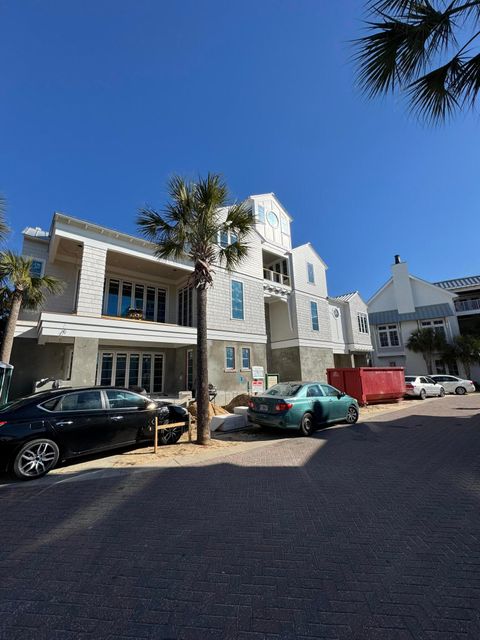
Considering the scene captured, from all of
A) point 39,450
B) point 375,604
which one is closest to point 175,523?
point 375,604

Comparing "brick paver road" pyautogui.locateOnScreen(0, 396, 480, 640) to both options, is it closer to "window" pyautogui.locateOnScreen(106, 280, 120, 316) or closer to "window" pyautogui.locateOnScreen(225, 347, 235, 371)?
"window" pyautogui.locateOnScreen(225, 347, 235, 371)

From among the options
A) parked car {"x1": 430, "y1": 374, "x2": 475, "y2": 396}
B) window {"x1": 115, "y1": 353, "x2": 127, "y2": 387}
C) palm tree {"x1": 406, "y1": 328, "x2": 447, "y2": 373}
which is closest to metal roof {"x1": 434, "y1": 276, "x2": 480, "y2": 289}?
palm tree {"x1": 406, "y1": 328, "x2": 447, "y2": 373}

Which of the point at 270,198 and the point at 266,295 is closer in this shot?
the point at 266,295

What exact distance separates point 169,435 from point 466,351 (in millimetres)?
31289

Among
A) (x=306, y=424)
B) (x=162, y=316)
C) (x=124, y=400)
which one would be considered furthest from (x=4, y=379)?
(x=306, y=424)

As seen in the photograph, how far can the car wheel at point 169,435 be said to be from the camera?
7852 millimetres

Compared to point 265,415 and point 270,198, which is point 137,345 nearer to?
point 265,415

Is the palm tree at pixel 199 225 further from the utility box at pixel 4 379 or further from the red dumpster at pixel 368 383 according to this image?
the red dumpster at pixel 368 383

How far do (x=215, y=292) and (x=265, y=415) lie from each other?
966cm

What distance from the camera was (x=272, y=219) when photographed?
23.1 metres

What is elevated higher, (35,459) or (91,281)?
(91,281)

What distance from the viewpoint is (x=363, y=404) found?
601 inches

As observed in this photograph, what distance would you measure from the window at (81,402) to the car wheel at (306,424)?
18.4 ft

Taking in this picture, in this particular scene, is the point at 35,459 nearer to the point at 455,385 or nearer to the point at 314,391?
the point at 314,391
